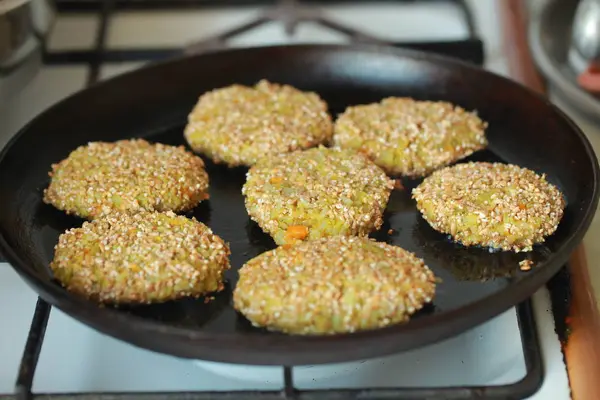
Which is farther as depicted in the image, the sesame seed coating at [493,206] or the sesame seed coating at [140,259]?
the sesame seed coating at [493,206]

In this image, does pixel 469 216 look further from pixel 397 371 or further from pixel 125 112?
pixel 125 112

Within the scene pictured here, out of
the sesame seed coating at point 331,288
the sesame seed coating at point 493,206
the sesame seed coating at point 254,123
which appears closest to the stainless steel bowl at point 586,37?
the sesame seed coating at point 493,206

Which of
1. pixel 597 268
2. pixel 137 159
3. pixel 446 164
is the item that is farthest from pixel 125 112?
pixel 597 268

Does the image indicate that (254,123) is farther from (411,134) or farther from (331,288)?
(331,288)

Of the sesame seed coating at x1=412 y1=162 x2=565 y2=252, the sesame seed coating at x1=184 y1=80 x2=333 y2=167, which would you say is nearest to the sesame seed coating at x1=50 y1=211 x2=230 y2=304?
the sesame seed coating at x1=184 y1=80 x2=333 y2=167

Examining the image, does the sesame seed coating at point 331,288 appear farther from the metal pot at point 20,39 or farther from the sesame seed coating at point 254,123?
the metal pot at point 20,39
